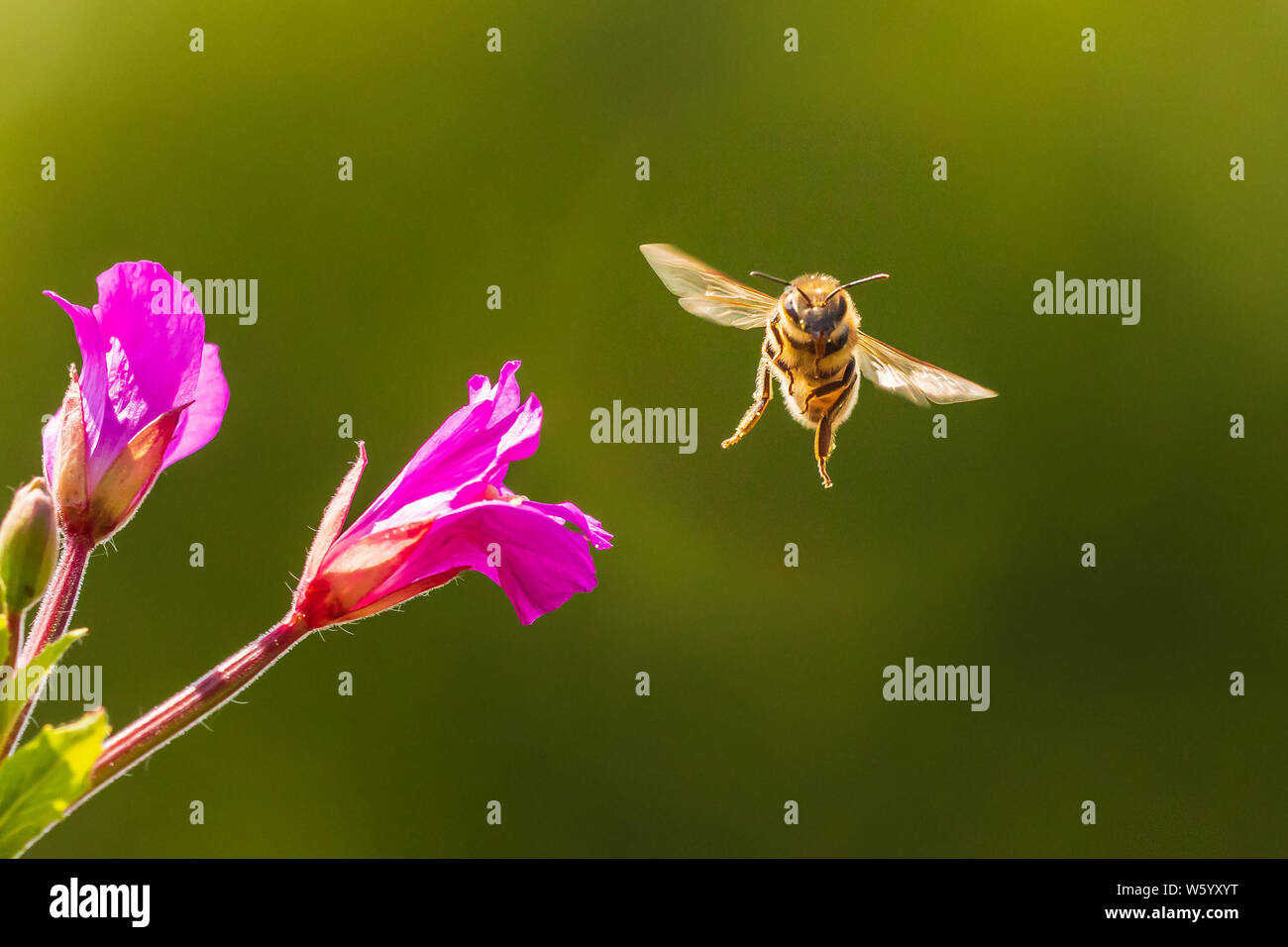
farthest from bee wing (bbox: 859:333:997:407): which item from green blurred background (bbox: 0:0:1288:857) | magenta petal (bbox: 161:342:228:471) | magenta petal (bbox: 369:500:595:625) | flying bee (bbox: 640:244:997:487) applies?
green blurred background (bbox: 0:0:1288:857)

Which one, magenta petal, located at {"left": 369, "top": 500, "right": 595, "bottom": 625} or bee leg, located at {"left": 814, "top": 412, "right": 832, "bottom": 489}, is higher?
bee leg, located at {"left": 814, "top": 412, "right": 832, "bottom": 489}

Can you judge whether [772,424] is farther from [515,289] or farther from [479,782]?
[479,782]

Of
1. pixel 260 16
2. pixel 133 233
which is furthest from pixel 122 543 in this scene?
pixel 260 16

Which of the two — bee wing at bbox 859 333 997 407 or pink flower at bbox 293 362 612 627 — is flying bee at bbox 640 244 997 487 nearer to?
bee wing at bbox 859 333 997 407

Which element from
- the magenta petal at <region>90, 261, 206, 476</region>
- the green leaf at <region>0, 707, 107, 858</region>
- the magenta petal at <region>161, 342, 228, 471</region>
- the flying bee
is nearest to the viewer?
the green leaf at <region>0, 707, 107, 858</region>

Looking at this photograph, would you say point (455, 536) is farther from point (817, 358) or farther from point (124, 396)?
point (817, 358)

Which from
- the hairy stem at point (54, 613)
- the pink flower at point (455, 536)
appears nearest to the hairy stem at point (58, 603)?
the hairy stem at point (54, 613)
